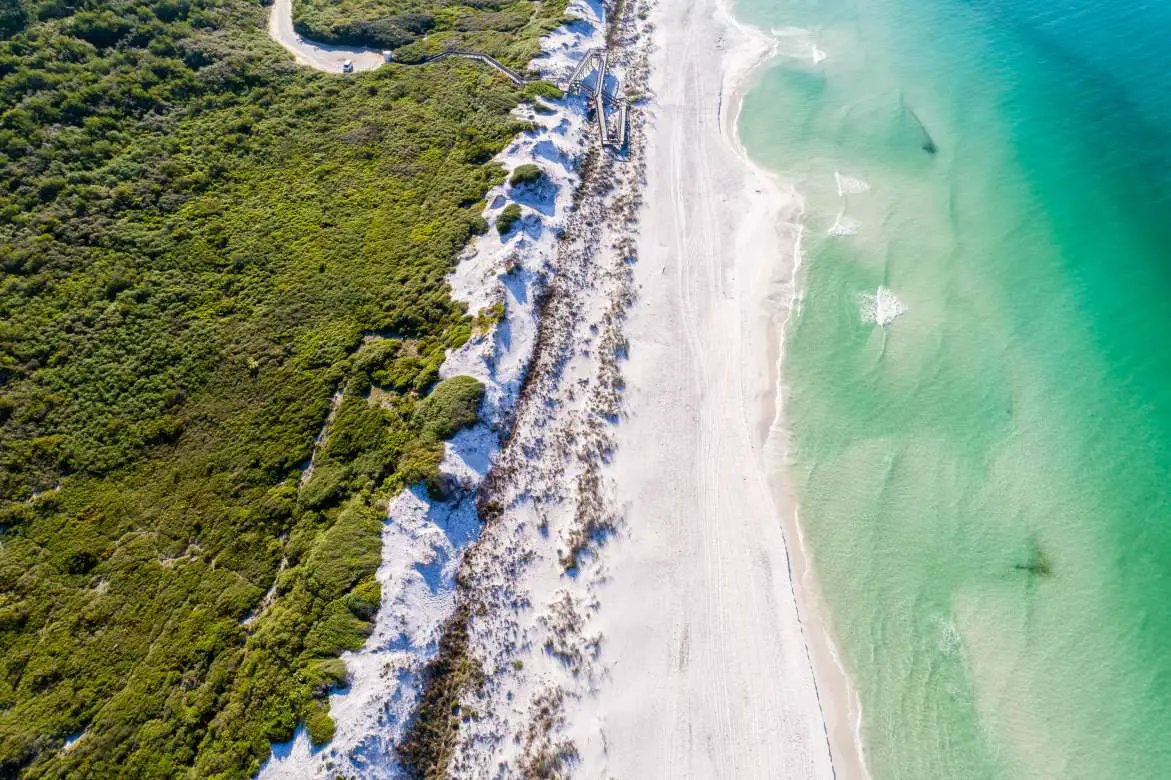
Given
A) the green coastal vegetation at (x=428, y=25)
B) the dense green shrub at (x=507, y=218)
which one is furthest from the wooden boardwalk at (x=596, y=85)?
the dense green shrub at (x=507, y=218)

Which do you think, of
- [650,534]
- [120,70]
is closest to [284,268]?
[120,70]

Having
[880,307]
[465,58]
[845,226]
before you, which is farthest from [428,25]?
[880,307]

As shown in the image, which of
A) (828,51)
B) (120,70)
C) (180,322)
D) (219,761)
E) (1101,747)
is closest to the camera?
(219,761)

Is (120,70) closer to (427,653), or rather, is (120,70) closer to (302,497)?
(302,497)

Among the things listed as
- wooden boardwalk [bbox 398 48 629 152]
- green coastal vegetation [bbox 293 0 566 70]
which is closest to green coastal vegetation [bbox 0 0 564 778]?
wooden boardwalk [bbox 398 48 629 152]

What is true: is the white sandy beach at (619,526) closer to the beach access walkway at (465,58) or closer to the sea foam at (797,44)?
the beach access walkway at (465,58)

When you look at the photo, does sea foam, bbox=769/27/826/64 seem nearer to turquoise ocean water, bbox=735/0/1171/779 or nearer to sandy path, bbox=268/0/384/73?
turquoise ocean water, bbox=735/0/1171/779
